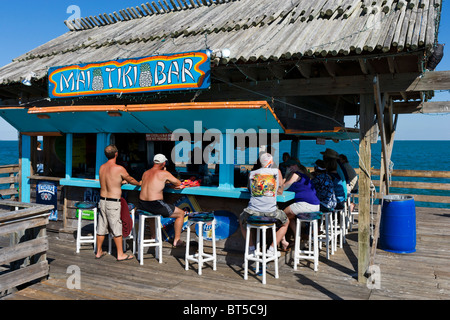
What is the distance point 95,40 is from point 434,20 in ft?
23.7

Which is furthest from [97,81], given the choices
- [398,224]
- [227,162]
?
[398,224]

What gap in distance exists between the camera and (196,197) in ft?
22.4

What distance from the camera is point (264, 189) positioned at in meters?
5.73

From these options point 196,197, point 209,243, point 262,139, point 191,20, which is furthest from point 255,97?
point 191,20

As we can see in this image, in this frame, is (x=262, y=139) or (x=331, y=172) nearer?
(x=262, y=139)

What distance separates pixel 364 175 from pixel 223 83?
292 cm

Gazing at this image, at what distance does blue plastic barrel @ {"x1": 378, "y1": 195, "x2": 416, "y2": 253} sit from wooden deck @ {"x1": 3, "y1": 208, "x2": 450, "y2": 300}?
7.3 inches

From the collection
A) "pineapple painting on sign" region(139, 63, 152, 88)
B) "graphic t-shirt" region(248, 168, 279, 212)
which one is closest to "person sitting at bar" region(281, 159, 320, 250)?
"graphic t-shirt" region(248, 168, 279, 212)

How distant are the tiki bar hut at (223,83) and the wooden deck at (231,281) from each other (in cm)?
56

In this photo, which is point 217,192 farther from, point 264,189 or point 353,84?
point 353,84

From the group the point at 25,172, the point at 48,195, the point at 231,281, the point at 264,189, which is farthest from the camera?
the point at 25,172

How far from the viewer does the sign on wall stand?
646 cm
